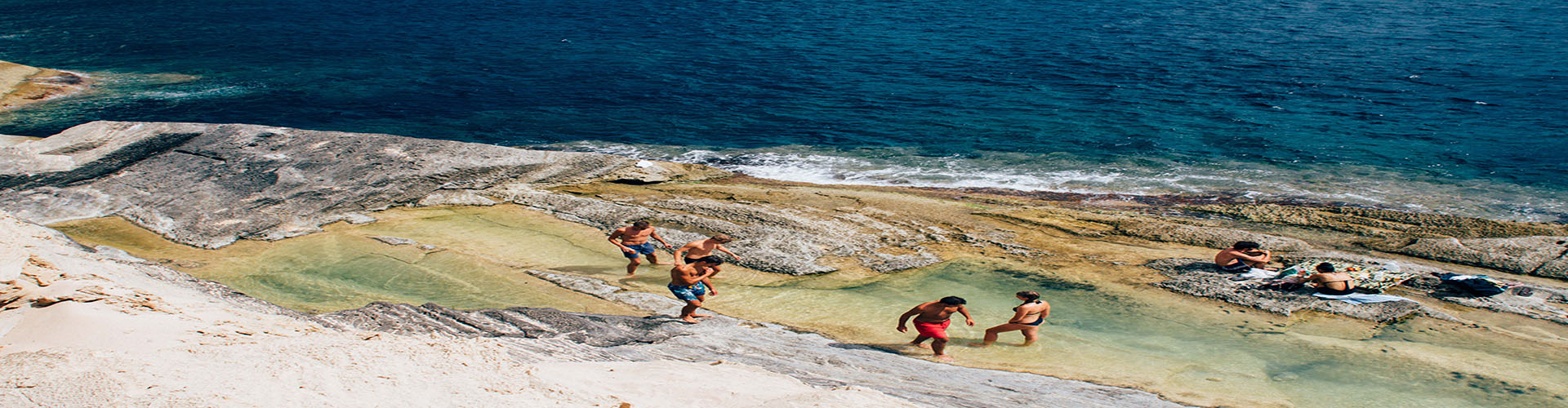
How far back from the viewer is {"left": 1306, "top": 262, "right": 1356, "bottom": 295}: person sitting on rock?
11.6m

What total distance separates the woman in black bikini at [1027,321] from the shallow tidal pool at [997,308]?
0.20 meters

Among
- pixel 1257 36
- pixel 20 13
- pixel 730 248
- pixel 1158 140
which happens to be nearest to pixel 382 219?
pixel 730 248

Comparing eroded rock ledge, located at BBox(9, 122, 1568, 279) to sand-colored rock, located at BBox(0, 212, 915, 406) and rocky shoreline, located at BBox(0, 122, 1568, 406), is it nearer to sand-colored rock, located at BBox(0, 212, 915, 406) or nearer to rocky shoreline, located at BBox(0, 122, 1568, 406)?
rocky shoreline, located at BBox(0, 122, 1568, 406)

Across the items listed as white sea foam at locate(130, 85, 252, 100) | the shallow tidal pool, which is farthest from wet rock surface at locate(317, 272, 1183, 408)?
white sea foam at locate(130, 85, 252, 100)

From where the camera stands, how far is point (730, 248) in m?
14.2

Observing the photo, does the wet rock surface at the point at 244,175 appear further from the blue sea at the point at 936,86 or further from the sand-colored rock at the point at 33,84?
the sand-colored rock at the point at 33,84

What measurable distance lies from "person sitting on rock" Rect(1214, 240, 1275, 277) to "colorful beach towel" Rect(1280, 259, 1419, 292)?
11.7 inches

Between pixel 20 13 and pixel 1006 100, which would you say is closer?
pixel 1006 100

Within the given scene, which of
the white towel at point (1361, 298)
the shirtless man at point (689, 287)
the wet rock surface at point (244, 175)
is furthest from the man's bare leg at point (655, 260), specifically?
the white towel at point (1361, 298)

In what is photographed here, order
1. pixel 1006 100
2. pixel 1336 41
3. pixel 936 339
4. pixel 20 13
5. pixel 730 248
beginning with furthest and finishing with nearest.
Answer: pixel 20 13 → pixel 1336 41 → pixel 1006 100 → pixel 730 248 → pixel 936 339

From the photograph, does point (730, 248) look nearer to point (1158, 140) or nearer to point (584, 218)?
point (584, 218)

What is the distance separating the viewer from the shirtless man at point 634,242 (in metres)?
13.1

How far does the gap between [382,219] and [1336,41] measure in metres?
41.1

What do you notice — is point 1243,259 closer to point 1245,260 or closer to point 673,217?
point 1245,260
